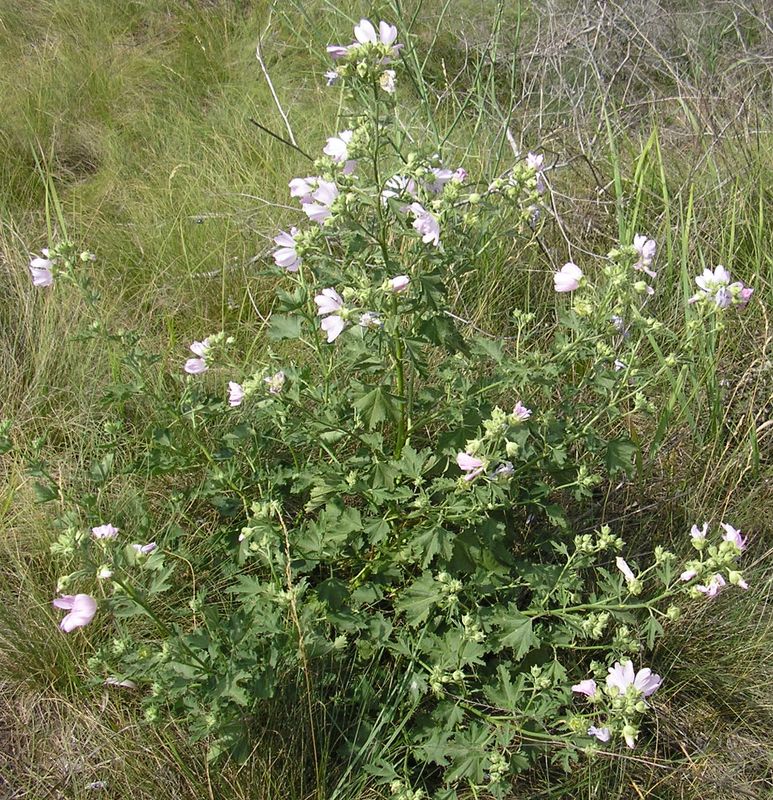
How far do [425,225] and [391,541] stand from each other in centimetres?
87

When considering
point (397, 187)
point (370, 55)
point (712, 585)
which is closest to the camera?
point (370, 55)

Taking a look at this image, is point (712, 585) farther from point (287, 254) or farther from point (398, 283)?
point (287, 254)

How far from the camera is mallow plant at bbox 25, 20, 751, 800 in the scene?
1.59 m

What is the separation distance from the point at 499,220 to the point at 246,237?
1.23 metres

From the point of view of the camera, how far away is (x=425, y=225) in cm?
162

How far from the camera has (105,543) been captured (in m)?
1.45

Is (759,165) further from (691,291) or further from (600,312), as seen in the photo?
(600,312)

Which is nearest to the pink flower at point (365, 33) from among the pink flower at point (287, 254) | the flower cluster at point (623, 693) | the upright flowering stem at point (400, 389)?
the pink flower at point (287, 254)

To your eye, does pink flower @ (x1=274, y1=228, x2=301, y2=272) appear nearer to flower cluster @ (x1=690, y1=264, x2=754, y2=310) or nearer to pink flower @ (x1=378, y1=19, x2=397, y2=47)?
pink flower @ (x1=378, y1=19, x2=397, y2=47)

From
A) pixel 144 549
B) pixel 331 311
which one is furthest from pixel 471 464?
pixel 144 549

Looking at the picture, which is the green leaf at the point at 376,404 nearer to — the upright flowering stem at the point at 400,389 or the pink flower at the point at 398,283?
the upright flowering stem at the point at 400,389

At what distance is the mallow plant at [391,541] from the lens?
1594 mm

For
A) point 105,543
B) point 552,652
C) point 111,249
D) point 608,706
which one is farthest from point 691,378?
point 111,249

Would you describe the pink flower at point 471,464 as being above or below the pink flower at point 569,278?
below
